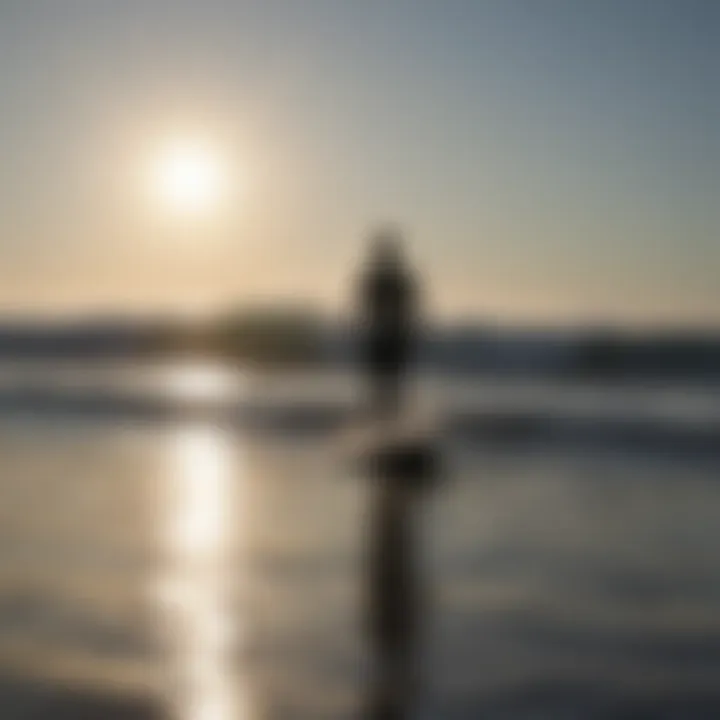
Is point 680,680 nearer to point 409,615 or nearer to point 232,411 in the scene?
point 409,615

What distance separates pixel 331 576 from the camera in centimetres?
521

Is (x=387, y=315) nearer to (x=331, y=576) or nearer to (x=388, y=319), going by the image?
(x=388, y=319)

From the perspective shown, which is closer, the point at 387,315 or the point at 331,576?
the point at 331,576

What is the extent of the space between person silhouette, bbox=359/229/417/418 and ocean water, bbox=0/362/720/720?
923 millimetres

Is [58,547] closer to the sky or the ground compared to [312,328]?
closer to the ground

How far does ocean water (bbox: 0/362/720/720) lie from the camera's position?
12.0 feet

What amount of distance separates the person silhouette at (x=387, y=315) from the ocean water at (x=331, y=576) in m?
0.92

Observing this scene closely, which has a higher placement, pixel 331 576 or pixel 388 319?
pixel 388 319

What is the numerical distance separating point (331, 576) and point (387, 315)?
14.6ft

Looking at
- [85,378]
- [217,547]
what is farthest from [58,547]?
[85,378]

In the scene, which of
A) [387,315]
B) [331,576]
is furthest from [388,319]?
[331,576]

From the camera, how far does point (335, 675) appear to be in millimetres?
3758

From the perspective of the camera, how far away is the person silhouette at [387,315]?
9.39 meters

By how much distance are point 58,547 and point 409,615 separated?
2.33 m
